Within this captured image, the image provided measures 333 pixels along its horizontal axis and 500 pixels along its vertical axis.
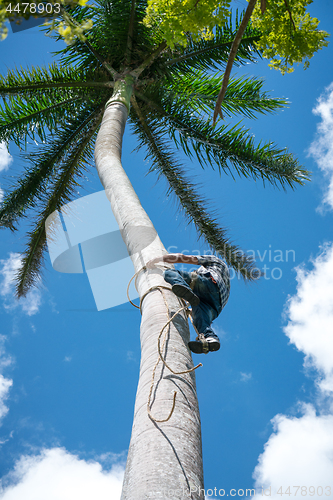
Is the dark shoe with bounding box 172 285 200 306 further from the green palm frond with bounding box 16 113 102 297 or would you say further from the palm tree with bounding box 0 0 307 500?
the green palm frond with bounding box 16 113 102 297

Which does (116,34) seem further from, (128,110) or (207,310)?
(207,310)

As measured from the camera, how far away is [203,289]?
3.21 metres

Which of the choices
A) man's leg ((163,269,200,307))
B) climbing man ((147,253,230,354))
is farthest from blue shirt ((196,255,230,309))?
man's leg ((163,269,200,307))

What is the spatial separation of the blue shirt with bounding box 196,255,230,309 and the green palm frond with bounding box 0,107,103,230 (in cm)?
548

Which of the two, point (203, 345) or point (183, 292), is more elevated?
point (183, 292)

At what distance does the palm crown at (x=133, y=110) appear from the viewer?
7.20m

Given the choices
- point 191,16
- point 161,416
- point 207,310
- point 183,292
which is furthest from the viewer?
point 191,16

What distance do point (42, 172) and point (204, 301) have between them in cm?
597

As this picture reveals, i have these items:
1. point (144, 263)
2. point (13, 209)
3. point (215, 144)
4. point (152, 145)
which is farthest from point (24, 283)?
point (144, 263)

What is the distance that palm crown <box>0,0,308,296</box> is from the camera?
23.6 feet

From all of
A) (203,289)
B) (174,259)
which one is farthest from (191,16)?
(203,289)

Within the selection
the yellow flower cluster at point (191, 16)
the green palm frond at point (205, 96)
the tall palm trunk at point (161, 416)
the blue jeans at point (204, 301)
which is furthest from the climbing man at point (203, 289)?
the green palm frond at point (205, 96)

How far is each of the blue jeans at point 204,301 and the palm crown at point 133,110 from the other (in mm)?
4170

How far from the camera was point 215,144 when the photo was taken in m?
7.35
